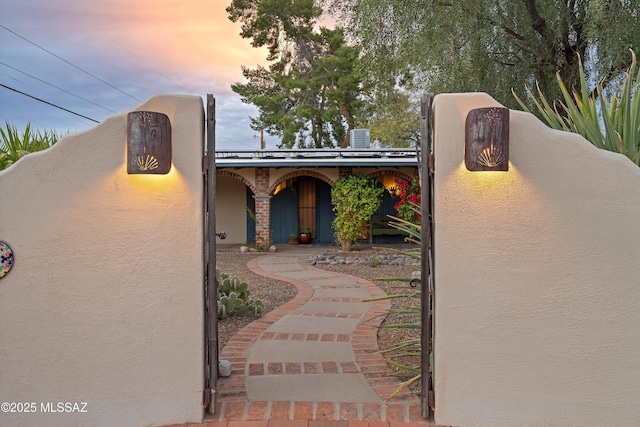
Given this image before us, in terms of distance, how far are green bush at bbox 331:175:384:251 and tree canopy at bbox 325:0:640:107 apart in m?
4.49

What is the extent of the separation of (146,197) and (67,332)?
3.25ft

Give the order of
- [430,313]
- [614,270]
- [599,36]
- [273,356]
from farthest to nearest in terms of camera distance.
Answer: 1. [599,36]
2. [273,356]
3. [430,313]
4. [614,270]

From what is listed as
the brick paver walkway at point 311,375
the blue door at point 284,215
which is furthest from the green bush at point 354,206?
the brick paver walkway at point 311,375

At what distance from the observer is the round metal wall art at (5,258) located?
8.65 feet

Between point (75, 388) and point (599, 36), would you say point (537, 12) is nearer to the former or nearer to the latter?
point (599, 36)

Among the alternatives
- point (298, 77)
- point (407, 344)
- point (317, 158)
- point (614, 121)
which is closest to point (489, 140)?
point (614, 121)

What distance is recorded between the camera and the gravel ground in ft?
14.9

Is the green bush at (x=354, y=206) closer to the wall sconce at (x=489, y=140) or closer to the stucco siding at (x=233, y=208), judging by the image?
the stucco siding at (x=233, y=208)

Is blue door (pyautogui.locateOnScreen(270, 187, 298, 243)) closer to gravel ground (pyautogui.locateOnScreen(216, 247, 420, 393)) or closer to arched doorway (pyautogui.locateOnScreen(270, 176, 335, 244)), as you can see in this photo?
arched doorway (pyautogui.locateOnScreen(270, 176, 335, 244))

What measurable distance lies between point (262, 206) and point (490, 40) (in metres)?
7.90

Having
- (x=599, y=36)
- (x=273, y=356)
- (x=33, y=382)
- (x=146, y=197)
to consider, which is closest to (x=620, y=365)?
(x=273, y=356)

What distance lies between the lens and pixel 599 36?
21.0ft

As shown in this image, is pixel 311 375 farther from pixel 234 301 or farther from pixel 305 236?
pixel 305 236

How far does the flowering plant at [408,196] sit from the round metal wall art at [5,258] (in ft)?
32.0
